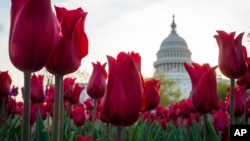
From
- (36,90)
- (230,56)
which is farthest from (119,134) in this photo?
(36,90)

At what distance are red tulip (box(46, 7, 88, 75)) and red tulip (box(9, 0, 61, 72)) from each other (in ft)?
0.82

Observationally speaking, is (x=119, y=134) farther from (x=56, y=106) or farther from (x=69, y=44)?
(x=69, y=44)

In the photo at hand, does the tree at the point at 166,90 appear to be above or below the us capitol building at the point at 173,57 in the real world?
below

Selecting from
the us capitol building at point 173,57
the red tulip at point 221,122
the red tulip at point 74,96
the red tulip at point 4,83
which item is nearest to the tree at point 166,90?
the us capitol building at point 173,57

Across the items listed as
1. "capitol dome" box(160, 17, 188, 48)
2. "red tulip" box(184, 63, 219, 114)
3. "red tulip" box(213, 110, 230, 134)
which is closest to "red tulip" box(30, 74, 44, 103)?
"red tulip" box(184, 63, 219, 114)

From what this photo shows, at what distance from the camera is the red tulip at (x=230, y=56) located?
6.88 feet

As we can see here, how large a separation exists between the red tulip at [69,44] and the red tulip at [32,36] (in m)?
0.25

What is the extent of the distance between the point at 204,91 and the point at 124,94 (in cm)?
84

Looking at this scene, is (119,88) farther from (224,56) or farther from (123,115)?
(224,56)

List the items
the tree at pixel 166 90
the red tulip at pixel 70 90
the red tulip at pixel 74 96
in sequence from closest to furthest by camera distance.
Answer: the red tulip at pixel 70 90 < the red tulip at pixel 74 96 < the tree at pixel 166 90

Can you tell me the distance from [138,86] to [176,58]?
77.4m

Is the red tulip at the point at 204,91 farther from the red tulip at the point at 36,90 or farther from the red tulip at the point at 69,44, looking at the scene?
the red tulip at the point at 36,90

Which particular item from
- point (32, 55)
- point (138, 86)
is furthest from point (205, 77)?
point (32, 55)

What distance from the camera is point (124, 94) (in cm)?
121
